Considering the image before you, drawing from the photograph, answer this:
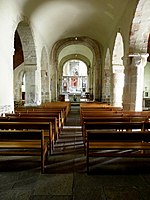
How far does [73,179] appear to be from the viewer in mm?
2799

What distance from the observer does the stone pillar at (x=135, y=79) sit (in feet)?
21.8

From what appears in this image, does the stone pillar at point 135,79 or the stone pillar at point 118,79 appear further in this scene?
the stone pillar at point 118,79

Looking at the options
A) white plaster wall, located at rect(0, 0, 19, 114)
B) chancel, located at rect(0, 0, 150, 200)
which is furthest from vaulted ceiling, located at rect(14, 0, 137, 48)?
white plaster wall, located at rect(0, 0, 19, 114)

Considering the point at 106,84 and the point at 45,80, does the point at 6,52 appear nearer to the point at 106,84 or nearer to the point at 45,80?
the point at 45,80

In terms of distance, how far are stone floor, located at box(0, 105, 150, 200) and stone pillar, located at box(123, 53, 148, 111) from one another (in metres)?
3.47

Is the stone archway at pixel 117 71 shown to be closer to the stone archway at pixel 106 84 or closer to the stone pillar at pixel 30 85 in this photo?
the stone archway at pixel 106 84

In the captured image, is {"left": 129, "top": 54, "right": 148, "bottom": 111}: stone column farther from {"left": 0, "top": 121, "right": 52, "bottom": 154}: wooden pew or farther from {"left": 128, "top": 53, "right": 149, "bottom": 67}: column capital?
{"left": 0, "top": 121, "right": 52, "bottom": 154}: wooden pew

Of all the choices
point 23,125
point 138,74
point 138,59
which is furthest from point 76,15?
point 23,125

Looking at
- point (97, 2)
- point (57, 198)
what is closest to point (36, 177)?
point (57, 198)

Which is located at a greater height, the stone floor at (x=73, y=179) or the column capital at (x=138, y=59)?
the column capital at (x=138, y=59)

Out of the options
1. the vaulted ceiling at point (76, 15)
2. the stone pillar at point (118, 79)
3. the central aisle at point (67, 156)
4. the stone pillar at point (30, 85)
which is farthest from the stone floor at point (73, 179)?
the stone pillar at point (118, 79)

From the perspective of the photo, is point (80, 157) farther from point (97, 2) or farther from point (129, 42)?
point (97, 2)

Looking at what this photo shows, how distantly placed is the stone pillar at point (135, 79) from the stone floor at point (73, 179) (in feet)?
11.4

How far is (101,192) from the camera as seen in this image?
7.98 ft
